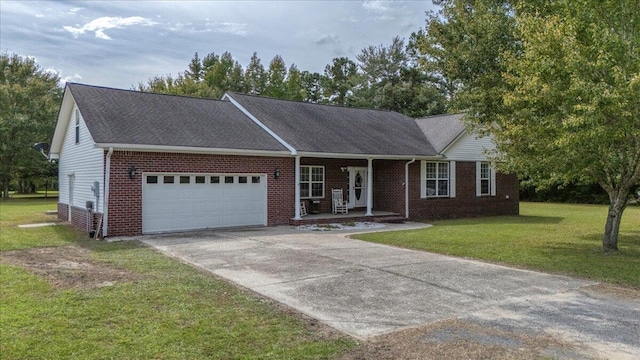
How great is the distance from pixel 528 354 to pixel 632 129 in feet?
20.3

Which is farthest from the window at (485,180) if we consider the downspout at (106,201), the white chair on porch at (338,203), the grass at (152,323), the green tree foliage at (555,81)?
the grass at (152,323)

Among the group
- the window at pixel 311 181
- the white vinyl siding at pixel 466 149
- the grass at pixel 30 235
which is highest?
the white vinyl siding at pixel 466 149

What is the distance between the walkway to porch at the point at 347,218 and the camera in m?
15.7

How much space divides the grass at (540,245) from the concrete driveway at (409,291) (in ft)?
2.68

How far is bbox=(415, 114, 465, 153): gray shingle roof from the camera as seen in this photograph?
19203 millimetres

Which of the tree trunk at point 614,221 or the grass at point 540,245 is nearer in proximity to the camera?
the grass at point 540,245

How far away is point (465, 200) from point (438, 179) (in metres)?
1.77

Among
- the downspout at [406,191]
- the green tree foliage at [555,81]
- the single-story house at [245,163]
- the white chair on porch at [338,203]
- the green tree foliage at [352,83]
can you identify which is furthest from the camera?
→ the green tree foliage at [352,83]

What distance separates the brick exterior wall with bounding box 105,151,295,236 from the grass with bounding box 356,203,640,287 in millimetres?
3653

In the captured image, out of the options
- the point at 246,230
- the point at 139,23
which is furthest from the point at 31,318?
the point at 139,23

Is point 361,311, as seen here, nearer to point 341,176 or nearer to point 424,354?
point 424,354

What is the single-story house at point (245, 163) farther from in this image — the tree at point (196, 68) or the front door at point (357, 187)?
the tree at point (196, 68)

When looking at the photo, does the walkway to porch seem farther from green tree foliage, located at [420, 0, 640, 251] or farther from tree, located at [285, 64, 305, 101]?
tree, located at [285, 64, 305, 101]

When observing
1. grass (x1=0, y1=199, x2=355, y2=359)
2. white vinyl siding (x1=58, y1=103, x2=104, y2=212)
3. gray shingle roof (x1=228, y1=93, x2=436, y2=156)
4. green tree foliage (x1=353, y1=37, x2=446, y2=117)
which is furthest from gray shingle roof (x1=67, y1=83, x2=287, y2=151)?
green tree foliage (x1=353, y1=37, x2=446, y2=117)
